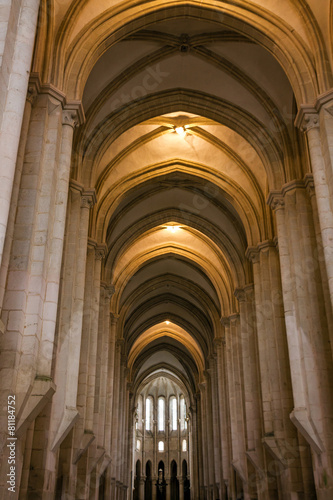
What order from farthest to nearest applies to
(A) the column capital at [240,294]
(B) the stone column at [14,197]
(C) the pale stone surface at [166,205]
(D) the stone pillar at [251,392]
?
1. (A) the column capital at [240,294]
2. (D) the stone pillar at [251,392]
3. (C) the pale stone surface at [166,205]
4. (B) the stone column at [14,197]

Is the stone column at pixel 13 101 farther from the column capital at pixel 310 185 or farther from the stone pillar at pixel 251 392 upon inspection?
the stone pillar at pixel 251 392

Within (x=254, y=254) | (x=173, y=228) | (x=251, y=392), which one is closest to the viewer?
(x=254, y=254)

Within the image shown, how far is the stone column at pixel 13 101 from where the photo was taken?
6.39m

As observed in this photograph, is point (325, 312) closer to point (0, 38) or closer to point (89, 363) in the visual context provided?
point (89, 363)

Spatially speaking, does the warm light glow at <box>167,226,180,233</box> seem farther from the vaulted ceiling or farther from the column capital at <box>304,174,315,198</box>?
the column capital at <box>304,174,315,198</box>

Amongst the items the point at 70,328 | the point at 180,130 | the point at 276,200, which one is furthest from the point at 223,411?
the point at 70,328

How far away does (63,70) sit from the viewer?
444 inches

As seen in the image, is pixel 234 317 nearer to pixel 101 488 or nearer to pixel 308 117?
pixel 101 488

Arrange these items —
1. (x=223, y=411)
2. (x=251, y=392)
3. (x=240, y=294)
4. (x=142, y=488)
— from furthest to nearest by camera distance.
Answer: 1. (x=142, y=488)
2. (x=223, y=411)
3. (x=240, y=294)
4. (x=251, y=392)

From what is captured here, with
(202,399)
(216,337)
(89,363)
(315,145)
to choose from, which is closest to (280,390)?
(89,363)

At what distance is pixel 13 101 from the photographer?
6.97 meters

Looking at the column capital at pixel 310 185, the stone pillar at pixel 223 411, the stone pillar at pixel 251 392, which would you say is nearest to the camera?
the column capital at pixel 310 185

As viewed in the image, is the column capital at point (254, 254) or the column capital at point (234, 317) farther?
the column capital at point (234, 317)

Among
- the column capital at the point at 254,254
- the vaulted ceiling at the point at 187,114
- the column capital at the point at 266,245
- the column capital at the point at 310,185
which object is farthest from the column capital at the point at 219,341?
the column capital at the point at 310,185
